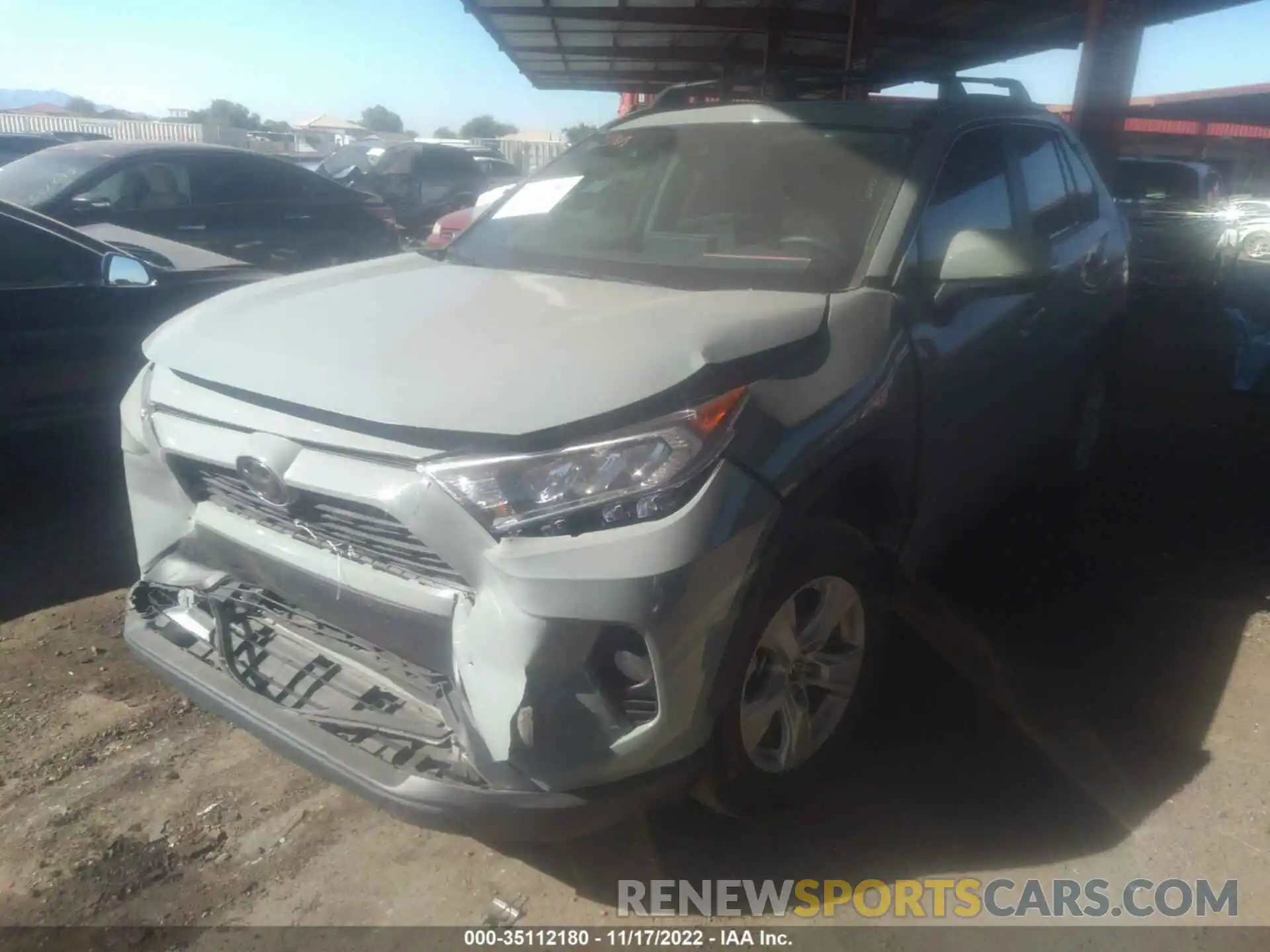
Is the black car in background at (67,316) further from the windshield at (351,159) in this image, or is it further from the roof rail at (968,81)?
the windshield at (351,159)

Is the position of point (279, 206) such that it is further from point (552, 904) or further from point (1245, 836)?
point (1245, 836)

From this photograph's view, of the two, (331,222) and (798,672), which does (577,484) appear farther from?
(331,222)

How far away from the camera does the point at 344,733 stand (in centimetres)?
222

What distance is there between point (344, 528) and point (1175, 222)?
10774 mm

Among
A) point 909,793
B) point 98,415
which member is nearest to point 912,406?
point 909,793

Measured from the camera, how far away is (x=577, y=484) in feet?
6.72

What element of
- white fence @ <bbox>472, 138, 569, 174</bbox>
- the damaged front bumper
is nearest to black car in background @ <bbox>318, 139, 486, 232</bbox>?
the damaged front bumper

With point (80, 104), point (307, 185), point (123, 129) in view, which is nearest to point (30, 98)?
point (80, 104)

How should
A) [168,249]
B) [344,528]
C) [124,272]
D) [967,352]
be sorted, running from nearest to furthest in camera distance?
[344,528]
[967,352]
[124,272]
[168,249]

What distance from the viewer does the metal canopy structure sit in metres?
9.39

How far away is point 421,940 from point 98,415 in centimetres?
323

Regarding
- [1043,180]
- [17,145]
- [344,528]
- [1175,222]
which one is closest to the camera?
[344,528]

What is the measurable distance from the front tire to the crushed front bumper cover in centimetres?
22

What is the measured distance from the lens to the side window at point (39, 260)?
14.5 ft
